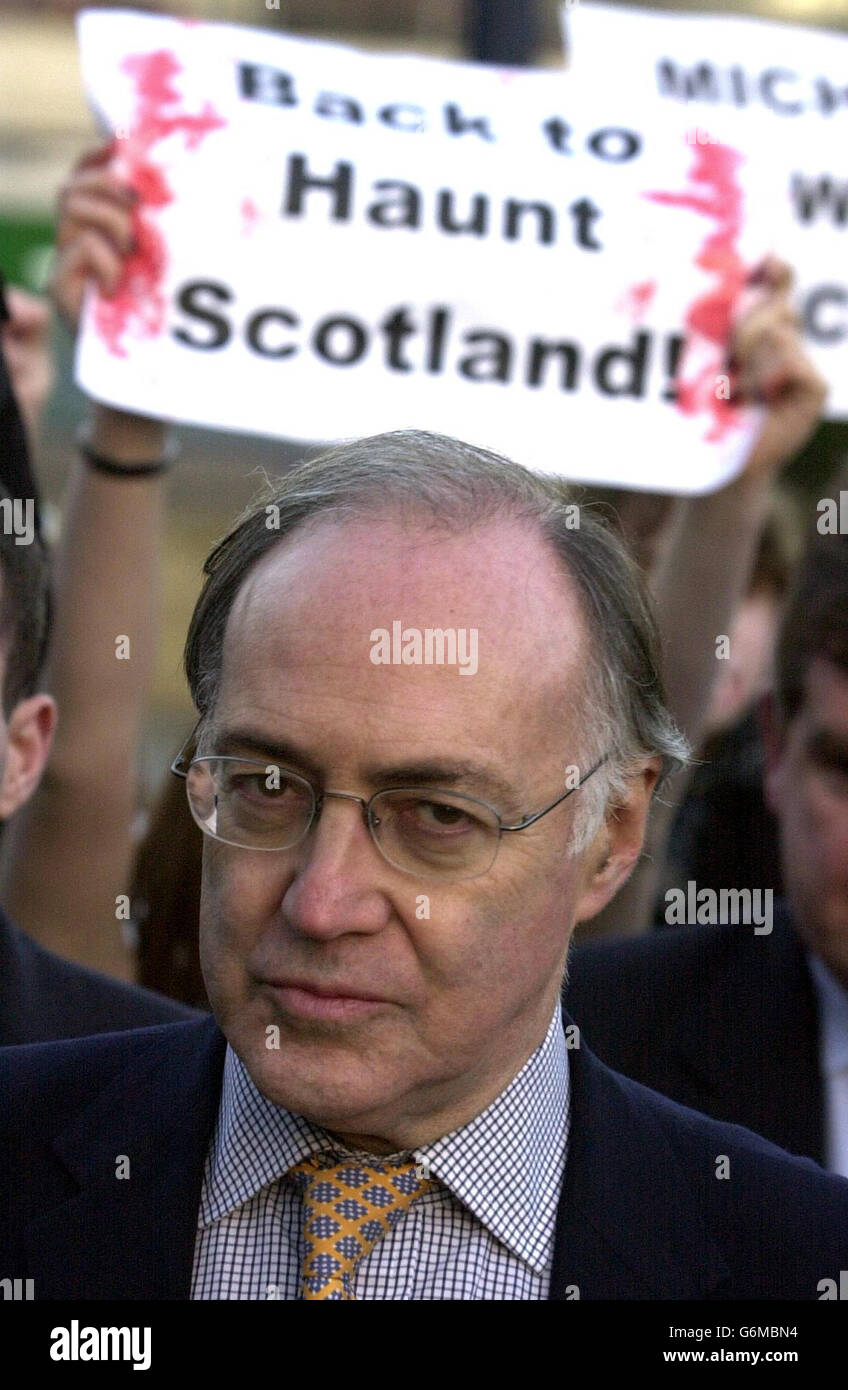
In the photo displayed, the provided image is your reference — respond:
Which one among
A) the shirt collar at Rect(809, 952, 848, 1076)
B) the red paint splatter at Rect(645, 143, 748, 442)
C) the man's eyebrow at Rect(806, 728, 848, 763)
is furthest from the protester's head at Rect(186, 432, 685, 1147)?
the red paint splatter at Rect(645, 143, 748, 442)

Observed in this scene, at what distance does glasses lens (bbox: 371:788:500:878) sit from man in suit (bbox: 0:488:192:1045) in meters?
1.01

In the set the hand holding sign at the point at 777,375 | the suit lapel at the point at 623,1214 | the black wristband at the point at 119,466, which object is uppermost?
the hand holding sign at the point at 777,375

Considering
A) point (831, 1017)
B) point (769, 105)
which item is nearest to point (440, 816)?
point (831, 1017)

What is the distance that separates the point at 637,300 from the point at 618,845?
1761 millimetres

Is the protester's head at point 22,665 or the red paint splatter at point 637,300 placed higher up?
the red paint splatter at point 637,300

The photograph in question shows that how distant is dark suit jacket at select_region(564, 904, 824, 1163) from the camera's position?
2.85m

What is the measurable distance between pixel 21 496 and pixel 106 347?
1.39ft

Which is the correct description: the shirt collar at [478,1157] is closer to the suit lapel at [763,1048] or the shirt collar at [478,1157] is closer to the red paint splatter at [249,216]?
the suit lapel at [763,1048]

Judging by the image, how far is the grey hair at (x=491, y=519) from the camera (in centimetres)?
213

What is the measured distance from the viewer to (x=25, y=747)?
2.91m

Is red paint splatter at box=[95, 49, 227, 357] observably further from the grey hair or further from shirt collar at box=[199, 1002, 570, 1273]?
shirt collar at box=[199, 1002, 570, 1273]

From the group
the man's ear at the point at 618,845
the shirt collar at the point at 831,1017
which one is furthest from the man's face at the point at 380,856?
the shirt collar at the point at 831,1017

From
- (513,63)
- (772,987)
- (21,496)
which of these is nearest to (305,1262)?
(772,987)

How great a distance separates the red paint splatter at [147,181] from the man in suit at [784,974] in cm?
128
